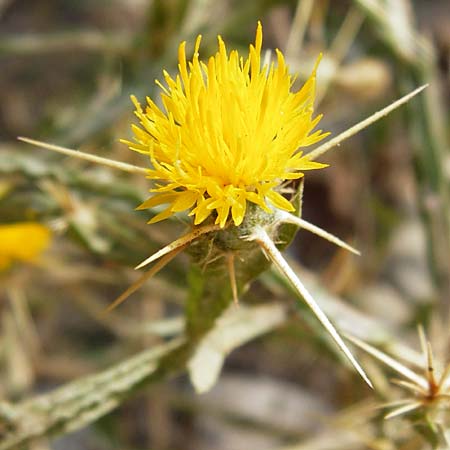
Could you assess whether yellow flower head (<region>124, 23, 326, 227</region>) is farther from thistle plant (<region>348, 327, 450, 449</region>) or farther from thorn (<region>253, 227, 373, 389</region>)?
thistle plant (<region>348, 327, 450, 449</region>)

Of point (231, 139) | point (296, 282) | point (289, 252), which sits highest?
point (231, 139)

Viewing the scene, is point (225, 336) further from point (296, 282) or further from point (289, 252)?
point (289, 252)

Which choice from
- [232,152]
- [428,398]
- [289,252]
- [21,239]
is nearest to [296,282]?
[232,152]

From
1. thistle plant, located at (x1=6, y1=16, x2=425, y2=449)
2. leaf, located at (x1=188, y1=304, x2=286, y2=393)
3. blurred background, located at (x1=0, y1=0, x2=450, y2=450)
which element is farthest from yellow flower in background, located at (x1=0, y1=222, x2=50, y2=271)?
thistle plant, located at (x1=6, y1=16, x2=425, y2=449)

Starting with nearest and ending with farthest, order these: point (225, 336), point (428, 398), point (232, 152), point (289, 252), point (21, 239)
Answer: point (232, 152), point (428, 398), point (225, 336), point (21, 239), point (289, 252)

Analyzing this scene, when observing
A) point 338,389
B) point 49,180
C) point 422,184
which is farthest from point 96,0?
point 338,389

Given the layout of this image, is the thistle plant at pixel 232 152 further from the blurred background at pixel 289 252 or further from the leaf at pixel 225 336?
the blurred background at pixel 289 252

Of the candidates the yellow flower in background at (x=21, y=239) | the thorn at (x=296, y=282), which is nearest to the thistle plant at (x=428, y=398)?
the thorn at (x=296, y=282)

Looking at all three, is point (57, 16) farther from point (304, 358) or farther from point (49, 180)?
point (304, 358)
